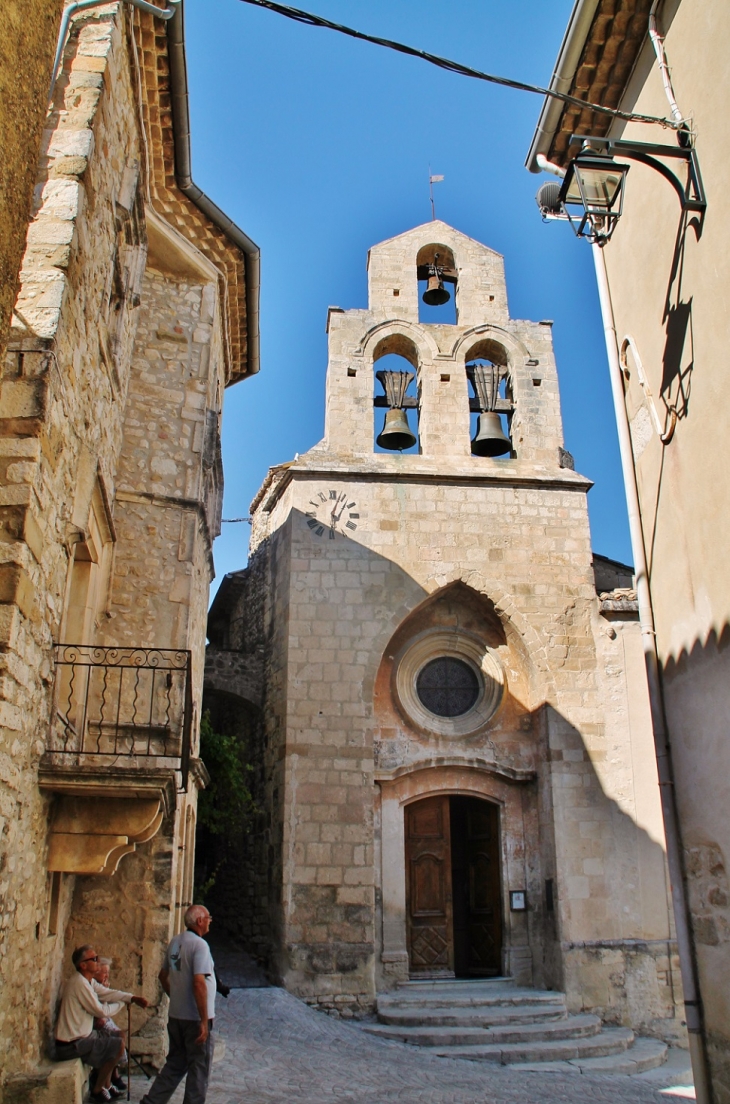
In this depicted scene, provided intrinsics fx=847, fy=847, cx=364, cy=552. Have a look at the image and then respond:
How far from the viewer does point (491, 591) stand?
11.9 metres

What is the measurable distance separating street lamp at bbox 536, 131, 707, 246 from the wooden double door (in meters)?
8.08

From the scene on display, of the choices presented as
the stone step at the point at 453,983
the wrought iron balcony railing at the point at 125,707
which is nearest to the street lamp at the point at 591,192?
the wrought iron balcony railing at the point at 125,707

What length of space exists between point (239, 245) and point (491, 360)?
20.0ft

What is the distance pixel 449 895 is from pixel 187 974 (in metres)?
7.05

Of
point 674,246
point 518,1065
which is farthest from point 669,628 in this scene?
point 518,1065

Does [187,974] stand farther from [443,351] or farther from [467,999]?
[443,351]

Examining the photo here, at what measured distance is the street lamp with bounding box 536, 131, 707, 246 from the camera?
5445 millimetres

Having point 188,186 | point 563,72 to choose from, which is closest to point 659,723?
point 563,72

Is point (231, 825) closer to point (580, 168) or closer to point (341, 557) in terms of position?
point (341, 557)

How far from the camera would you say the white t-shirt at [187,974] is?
16.8ft

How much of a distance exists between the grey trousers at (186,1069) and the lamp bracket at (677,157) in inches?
234

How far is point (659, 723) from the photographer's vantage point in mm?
5965

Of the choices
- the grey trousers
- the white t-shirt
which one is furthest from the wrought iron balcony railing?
the grey trousers

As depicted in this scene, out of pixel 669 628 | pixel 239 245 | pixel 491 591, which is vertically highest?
pixel 239 245
